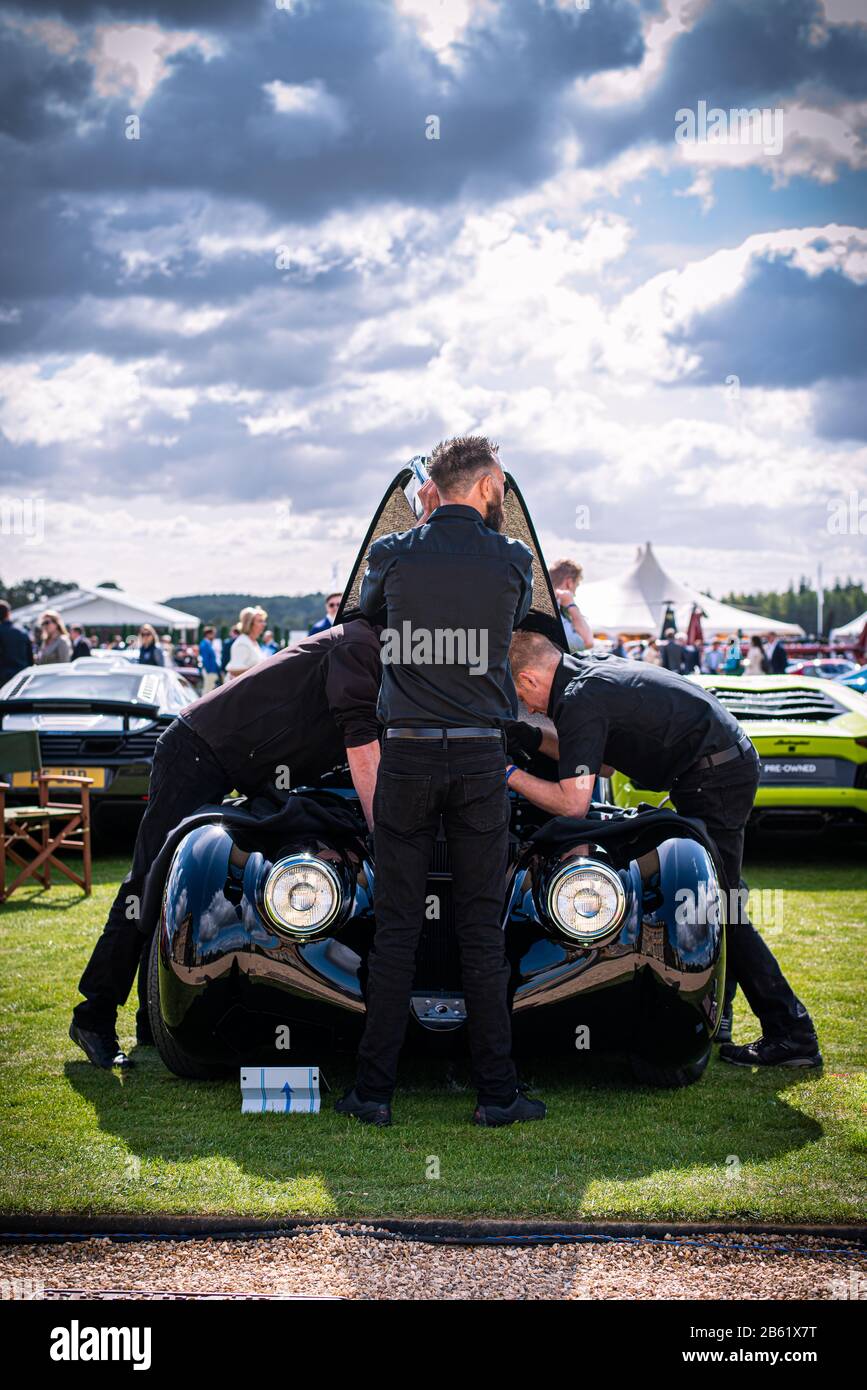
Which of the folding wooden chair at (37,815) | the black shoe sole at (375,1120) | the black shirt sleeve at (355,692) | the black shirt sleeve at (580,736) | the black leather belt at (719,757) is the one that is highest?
the black shirt sleeve at (355,692)

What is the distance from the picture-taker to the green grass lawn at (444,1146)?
3.13 metres

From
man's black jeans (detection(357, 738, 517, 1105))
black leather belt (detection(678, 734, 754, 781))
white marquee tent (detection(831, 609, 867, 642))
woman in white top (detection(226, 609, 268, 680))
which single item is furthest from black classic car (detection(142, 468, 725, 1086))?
white marquee tent (detection(831, 609, 867, 642))

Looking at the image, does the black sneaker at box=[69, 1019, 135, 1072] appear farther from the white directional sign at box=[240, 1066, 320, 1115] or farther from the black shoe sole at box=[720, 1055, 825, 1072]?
the black shoe sole at box=[720, 1055, 825, 1072]

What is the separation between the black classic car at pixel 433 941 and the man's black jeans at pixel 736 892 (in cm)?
52

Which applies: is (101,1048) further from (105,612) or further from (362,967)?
(105,612)

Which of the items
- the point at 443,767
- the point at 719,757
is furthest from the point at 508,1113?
the point at 719,757

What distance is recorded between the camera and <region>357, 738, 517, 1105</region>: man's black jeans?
11.7 ft

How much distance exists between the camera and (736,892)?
4316mm

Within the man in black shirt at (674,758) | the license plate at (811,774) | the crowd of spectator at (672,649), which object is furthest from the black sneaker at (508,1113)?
the license plate at (811,774)

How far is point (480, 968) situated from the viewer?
357cm

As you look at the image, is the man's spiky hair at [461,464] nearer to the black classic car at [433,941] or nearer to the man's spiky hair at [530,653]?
the man's spiky hair at [530,653]
